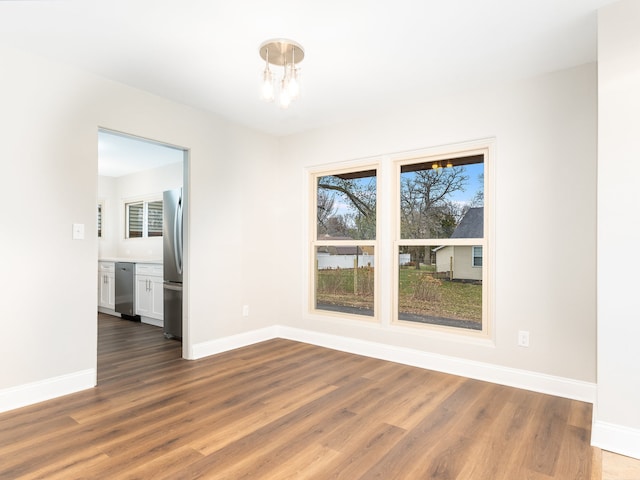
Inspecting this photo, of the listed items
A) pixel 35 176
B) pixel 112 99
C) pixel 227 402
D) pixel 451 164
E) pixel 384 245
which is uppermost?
pixel 112 99

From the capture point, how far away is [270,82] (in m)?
2.32

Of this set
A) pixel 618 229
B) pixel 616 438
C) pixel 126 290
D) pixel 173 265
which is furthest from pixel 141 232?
pixel 616 438

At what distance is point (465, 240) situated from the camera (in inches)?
138

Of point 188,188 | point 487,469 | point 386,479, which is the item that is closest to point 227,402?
point 386,479

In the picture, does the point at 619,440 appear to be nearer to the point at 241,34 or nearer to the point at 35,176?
the point at 241,34

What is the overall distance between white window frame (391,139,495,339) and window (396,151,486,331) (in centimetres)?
1

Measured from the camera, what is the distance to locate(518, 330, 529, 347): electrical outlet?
121 inches

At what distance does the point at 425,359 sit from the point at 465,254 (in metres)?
1.05

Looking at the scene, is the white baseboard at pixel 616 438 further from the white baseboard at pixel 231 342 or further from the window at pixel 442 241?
the white baseboard at pixel 231 342

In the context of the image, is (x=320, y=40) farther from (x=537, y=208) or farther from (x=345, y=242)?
(x=345, y=242)

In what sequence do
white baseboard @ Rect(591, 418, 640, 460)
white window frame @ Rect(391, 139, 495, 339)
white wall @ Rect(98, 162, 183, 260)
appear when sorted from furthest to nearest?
white wall @ Rect(98, 162, 183, 260), white window frame @ Rect(391, 139, 495, 339), white baseboard @ Rect(591, 418, 640, 460)

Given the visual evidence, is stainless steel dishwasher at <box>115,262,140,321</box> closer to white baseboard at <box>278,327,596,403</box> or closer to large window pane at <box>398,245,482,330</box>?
white baseboard at <box>278,327,596,403</box>

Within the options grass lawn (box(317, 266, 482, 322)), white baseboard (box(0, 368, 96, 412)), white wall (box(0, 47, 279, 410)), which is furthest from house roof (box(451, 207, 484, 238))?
white baseboard (box(0, 368, 96, 412))

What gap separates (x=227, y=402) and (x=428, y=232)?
235 centimetres
